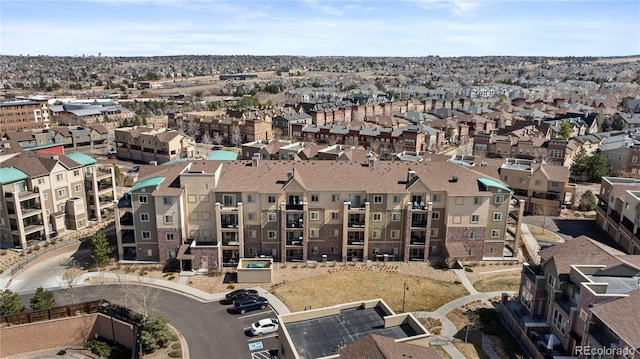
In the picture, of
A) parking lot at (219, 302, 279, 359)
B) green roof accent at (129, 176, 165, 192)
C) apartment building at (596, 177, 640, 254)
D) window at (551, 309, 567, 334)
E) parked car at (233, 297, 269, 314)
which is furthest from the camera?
apartment building at (596, 177, 640, 254)

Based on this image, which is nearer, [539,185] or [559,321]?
[559,321]

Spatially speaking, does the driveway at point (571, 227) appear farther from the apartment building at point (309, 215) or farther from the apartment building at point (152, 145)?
the apartment building at point (152, 145)

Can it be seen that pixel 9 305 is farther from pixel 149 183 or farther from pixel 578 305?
pixel 578 305

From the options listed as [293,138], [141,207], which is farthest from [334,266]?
[293,138]

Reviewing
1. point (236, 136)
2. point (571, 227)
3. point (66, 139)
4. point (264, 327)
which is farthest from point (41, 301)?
point (236, 136)

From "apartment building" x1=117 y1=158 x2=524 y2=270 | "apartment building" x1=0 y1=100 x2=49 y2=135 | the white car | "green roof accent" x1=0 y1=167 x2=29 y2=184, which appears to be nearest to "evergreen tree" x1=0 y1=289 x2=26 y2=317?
"apartment building" x1=117 y1=158 x2=524 y2=270

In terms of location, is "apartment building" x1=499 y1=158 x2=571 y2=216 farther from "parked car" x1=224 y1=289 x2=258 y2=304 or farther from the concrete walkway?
"parked car" x1=224 y1=289 x2=258 y2=304

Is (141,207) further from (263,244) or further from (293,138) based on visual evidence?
(293,138)
